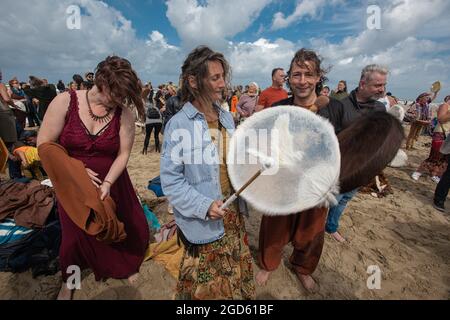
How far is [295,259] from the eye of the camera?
2576 millimetres

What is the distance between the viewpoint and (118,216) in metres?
2.44

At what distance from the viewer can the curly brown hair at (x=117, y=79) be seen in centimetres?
183

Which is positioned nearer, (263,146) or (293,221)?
(263,146)

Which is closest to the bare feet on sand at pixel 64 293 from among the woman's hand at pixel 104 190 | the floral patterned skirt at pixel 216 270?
the woman's hand at pixel 104 190

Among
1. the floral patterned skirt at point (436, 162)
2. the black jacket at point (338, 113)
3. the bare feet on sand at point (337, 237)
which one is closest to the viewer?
the black jacket at point (338, 113)

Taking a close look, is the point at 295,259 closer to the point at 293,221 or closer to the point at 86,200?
the point at 293,221

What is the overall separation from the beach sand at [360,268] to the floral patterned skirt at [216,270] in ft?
3.10

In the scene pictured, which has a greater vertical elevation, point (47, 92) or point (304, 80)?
point (47, 92)

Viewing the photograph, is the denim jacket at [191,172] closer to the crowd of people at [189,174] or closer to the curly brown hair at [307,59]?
the crowd of people at [189,174]

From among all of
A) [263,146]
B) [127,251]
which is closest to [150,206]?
[127,251]

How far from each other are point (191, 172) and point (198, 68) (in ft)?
2.26

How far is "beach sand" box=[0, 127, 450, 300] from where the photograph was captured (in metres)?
2.50

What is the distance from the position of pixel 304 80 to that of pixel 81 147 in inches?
78.0
